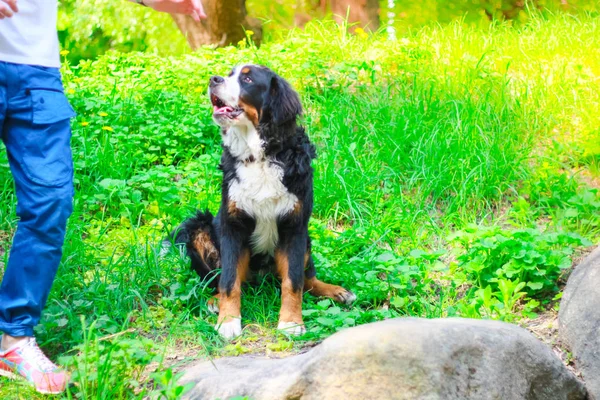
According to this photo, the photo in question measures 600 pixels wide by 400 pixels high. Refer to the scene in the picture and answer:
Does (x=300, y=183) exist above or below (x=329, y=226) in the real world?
above

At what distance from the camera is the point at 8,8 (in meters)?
2.57

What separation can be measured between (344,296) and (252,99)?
1.21 m

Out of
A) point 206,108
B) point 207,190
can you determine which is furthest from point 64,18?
point 207,190

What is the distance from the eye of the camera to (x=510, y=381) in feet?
8.61

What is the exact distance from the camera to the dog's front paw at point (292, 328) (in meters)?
3.52

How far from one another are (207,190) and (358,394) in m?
3.02

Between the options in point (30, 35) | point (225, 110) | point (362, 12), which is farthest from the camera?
point (362, 12)

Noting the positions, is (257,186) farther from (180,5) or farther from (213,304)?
(180,5)

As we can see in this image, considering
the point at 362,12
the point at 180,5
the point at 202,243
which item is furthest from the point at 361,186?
the point at 362,12

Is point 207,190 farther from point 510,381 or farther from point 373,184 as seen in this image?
point 510,381

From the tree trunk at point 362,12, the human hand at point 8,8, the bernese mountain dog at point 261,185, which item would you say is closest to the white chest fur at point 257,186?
the bernese mountain dog at point 261,185

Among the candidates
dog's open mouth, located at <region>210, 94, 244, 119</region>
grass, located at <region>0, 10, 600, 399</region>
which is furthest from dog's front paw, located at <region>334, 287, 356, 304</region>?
dog's open mouth, located at <region>210, 94, 244, 119</region>

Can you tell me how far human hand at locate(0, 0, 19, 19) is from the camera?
256 cm

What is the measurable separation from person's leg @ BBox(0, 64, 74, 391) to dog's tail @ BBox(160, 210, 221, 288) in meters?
1.04
